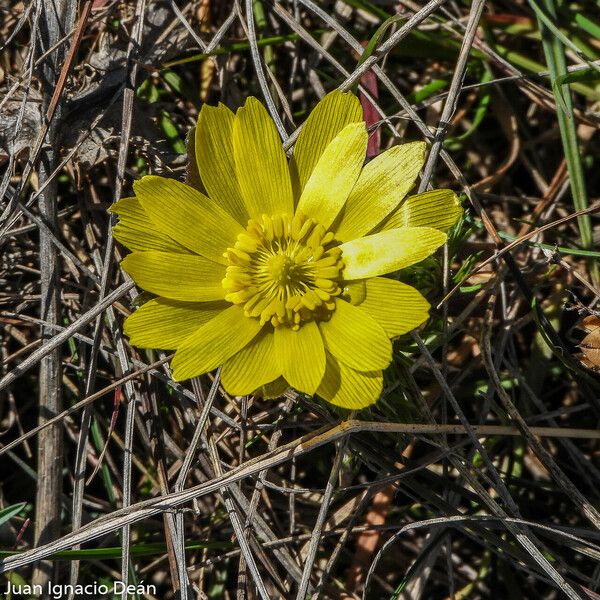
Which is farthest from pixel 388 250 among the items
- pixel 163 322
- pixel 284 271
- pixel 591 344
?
pixel 591 344

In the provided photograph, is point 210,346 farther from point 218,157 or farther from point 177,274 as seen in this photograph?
point 218,157

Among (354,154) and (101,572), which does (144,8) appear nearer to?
(354,154)

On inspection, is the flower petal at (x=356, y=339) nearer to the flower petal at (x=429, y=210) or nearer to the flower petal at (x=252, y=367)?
the flower petal at (x=252, y=367)

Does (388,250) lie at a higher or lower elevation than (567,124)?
lower

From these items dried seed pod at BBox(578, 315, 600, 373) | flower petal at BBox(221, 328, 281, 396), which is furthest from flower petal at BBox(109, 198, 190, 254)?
dried seed pod at BBox(578, 315, 600, 373)

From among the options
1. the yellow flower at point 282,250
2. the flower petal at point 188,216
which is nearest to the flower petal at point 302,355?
the yellow flower at point 282,250

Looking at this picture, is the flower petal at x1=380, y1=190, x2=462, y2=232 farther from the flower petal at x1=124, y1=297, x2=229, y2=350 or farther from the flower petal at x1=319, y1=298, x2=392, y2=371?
the flower petal at x1=124, y1=297, x2=229, y2=350
